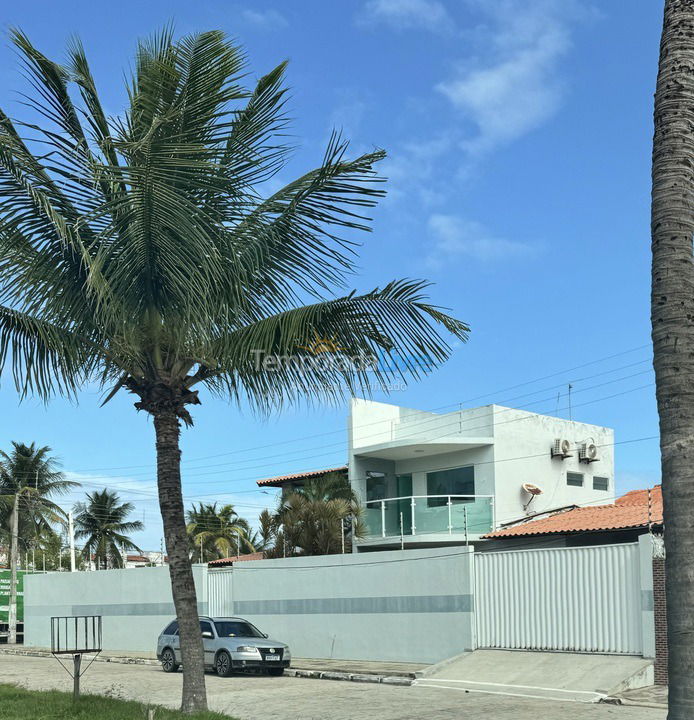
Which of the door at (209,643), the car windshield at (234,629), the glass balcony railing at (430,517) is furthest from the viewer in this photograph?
the glass balcony railing at (430,517)

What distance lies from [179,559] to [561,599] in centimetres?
1256

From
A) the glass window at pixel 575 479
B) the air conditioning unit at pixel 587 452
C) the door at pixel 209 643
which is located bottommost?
the door at pixel 209 643

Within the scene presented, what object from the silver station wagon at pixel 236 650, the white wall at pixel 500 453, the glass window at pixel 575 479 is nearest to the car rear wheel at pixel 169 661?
the silver station wagon at pixel 236 650

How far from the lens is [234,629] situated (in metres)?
25.5

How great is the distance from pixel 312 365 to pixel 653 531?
11.0 metres

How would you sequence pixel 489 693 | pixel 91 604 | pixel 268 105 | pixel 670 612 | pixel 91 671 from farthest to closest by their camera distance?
pixel 91 604, pixel 91 671, pixel 489 693, pixel 268 105, pixel 670 612

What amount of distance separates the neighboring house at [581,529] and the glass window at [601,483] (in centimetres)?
680

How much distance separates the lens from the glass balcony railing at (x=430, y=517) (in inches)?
1251

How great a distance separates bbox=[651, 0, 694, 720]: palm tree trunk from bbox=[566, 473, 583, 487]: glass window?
32.3m

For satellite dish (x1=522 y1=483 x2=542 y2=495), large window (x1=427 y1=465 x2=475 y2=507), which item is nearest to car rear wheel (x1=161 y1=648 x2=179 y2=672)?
large window (x1=427 y1=465 x2=475 y2=507)

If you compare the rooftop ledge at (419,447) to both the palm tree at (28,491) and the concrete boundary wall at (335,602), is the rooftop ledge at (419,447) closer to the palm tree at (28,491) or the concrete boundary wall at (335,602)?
the concrete boundary wall at (335,602)

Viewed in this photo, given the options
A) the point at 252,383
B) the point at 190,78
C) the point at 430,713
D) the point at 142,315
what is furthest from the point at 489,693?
the point at 190,78

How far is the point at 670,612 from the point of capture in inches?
265

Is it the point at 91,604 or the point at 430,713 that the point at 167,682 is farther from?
the point at 91,604
